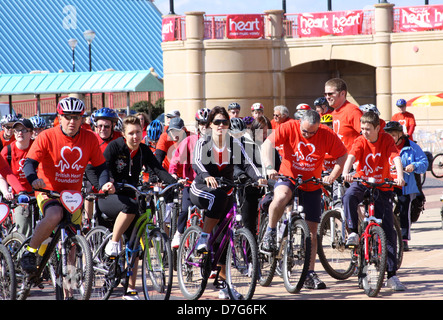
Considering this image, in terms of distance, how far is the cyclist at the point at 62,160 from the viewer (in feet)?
24.3

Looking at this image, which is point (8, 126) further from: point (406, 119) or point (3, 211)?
point (406, 119)

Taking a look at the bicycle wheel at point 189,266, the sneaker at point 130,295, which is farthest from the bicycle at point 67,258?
the bicycle wheel at point 189,266

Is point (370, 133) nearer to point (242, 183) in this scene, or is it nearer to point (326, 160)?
point (242, 183)

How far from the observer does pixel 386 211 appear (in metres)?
8.76

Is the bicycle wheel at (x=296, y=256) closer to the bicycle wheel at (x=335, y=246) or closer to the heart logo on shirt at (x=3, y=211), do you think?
the bicycle wheel at (x=335, y=246)

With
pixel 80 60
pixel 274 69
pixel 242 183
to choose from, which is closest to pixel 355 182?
pixel 242 183

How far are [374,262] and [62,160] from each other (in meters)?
3.32

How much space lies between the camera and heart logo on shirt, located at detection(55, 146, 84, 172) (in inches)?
298

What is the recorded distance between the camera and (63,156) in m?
7.57

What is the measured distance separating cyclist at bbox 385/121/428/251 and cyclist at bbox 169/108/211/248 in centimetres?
271

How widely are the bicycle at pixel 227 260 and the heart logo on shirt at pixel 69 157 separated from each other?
138 cm
